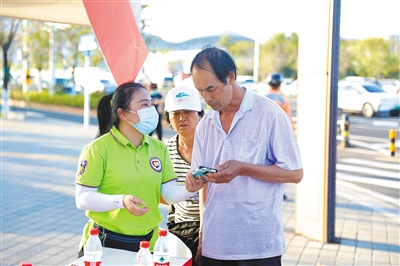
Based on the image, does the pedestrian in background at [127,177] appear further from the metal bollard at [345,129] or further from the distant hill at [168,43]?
the metal bollard at [345,129]

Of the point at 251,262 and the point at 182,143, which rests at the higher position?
the point at 182,143

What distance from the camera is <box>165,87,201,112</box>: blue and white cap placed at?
369 centimetres

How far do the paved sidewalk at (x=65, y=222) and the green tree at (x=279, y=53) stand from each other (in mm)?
41768

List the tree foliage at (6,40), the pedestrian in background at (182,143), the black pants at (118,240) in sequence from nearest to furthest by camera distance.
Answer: the black pants at (118,240) < the pedestrian in background at (182,143) < the tree foliage at (6,40)

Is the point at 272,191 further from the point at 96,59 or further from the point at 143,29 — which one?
the point at 96,59

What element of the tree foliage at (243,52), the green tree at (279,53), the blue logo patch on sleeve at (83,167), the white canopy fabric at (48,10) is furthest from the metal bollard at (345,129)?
the tree foliage at (243,52)

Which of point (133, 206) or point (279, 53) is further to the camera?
point (279, 53)

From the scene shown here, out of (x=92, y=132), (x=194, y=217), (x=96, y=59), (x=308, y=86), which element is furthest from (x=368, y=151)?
(x=96, y=59)

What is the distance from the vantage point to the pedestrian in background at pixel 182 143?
11.6 feet

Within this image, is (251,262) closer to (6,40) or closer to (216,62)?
(216,62)

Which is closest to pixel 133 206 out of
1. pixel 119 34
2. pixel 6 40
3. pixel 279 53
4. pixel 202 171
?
pixel 202 171

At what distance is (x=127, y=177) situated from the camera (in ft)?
9.60

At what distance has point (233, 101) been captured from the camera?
9.36ft

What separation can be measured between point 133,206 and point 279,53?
51.2 meters
